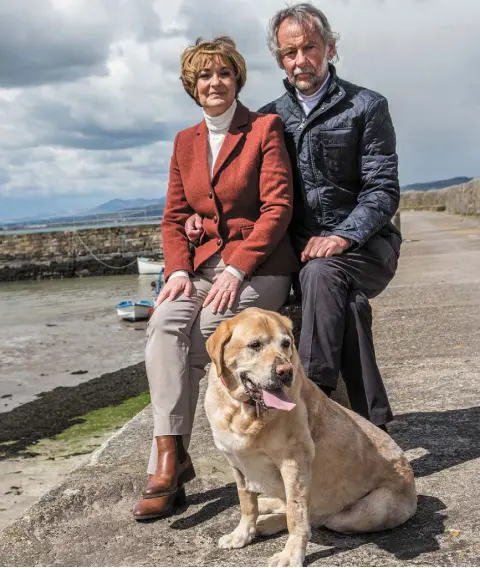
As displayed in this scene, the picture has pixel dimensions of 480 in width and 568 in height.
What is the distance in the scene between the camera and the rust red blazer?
13.8 feet

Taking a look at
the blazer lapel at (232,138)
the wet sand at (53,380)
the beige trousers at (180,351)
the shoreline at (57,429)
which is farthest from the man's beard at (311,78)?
the wet sand at (53,380)

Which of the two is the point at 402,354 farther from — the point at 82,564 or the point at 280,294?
the point at 82,564

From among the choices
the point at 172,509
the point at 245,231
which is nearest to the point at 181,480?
the point at 172,509

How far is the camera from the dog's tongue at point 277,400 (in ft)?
10.2

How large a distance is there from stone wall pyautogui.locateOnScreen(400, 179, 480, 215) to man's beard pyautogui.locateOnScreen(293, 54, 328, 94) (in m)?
27.5

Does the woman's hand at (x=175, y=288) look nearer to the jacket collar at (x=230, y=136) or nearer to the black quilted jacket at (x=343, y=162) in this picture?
the jacket collar at (x=230, y=136)

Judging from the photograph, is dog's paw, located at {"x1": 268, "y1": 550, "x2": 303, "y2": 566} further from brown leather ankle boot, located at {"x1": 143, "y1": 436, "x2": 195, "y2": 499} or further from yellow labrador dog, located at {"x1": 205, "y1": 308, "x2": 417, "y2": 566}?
brown leather ankle boot, located at {"x1": 143, "y1": 436, "x2": 195, "y2": 499}

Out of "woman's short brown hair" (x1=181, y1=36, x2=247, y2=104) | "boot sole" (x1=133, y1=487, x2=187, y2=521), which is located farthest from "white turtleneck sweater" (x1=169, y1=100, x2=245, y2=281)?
"boot sole" (x1=133, y1=487, x2=187, y2=521)

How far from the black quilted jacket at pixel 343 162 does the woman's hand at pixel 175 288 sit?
2.56ft

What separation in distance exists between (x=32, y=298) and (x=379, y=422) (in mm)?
33211

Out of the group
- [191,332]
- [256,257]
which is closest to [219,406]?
[191,332]

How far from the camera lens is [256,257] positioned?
4121 mm

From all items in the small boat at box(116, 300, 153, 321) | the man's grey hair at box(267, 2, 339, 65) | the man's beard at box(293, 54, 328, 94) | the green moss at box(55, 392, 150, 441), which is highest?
the man's grey hair at box(267, 2, 339, 65)

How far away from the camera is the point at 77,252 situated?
46.1 m
